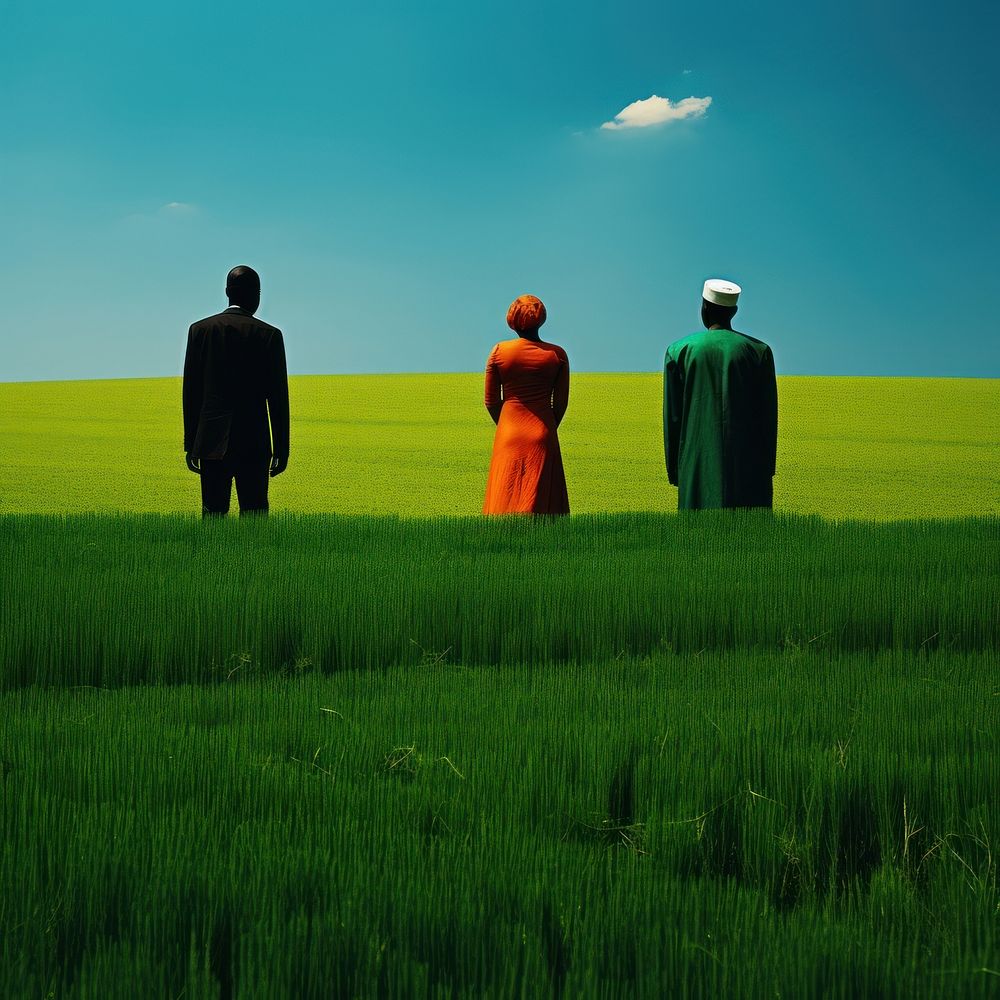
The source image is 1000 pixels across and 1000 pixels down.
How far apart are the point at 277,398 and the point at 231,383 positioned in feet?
0.92

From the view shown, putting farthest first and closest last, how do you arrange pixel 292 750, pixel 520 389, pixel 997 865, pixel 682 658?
pixel 520 389
pixel 682 658
pixel 292 750
pixel 997 865

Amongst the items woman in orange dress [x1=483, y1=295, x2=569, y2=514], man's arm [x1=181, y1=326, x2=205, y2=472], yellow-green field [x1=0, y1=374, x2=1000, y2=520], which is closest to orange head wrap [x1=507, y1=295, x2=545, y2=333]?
woman in orange dress [x1=483, y1=295, x2=569, y2=514]

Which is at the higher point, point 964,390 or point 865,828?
point 964,390

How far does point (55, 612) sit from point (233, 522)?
83.6 inches

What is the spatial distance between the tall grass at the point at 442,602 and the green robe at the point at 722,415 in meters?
1.19

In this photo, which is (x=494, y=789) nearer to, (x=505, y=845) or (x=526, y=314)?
(x=505, y=845)

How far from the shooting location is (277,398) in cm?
605

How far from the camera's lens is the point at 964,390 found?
1145 inches

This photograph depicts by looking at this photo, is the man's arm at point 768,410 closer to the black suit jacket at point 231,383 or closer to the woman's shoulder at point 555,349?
the woman's shoulder at point 555,349

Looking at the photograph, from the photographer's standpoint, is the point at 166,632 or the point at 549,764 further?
the point at 166,632

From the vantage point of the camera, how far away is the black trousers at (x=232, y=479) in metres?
6.04

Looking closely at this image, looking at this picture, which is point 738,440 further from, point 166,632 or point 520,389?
point 166,632

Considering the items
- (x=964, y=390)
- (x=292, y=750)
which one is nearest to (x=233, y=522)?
(x=292, y=750)

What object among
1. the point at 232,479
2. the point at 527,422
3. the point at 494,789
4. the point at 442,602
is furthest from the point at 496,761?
the point at 232,479
